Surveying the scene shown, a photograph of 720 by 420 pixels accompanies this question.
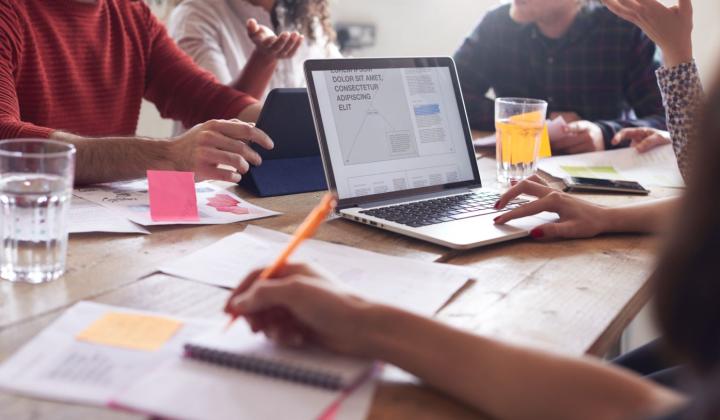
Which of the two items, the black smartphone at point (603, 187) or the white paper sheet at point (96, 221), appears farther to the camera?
the black smartphone at point (603, 187)

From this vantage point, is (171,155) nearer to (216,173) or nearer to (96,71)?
(216,173)

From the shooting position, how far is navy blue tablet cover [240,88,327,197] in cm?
130

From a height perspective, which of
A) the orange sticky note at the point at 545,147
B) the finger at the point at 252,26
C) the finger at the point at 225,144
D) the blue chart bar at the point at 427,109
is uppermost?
the finger at the point at 252,26

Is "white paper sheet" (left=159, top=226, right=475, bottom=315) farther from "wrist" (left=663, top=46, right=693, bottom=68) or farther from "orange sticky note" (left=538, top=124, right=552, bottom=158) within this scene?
"orange sticky note" (left=538, top=124, right=552, bottom=158)

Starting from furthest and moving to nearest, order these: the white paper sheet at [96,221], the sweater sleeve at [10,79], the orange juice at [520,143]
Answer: the orange juice at [520,143] → the sweater sleeve at [10,79] → the white paper sheet at [96,221]

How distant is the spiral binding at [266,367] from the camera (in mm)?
596

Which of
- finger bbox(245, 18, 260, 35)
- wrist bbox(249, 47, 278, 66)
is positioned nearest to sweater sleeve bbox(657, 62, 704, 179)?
finger bbox(245, 18, 260, 35)

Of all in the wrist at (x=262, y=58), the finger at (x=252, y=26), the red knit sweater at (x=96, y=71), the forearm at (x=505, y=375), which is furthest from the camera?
the wrist at (x=262, y=58)

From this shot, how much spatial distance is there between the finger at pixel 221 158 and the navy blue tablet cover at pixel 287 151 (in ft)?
0.26

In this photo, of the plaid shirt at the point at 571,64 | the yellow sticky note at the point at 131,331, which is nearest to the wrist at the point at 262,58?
the plaid shirt at the point at 571,64

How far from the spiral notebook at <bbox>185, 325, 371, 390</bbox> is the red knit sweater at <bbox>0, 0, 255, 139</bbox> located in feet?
3.47

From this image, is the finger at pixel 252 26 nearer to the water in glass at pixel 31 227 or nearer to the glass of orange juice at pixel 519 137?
the glass of orange juice at pixel 519 137

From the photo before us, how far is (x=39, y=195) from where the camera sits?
85 cm

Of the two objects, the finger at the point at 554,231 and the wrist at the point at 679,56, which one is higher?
the wrist at the point at 679,56
